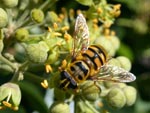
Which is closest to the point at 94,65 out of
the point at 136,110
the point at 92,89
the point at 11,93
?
the point at 92,89

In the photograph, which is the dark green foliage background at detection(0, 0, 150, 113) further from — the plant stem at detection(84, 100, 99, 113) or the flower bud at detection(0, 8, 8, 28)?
the flower bud at detection(0, 8, 8, 28)

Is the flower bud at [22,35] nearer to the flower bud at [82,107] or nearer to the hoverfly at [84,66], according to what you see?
the hoverfly at [84,66]

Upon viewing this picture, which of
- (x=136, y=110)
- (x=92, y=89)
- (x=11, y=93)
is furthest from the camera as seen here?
(x=136, y=110)

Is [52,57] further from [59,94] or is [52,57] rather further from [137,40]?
[137,40]

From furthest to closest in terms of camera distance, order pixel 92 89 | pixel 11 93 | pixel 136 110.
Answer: pixel 136 110
pixel 92 89
pixel 11 93

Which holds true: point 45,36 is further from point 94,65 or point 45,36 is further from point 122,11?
point 122,11

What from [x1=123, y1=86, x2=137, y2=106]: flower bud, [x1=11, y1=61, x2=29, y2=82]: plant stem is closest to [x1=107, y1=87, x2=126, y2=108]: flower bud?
[x1=123, y1=86, x2=137, y2=106]: flower bud
